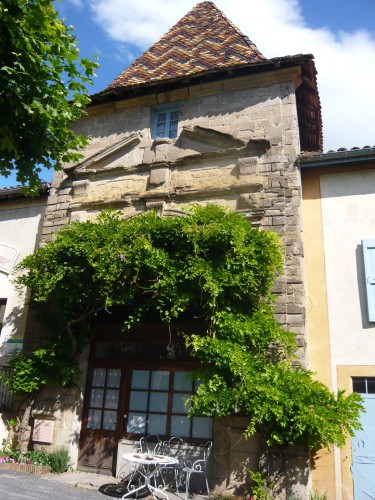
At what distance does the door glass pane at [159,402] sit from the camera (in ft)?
24.1

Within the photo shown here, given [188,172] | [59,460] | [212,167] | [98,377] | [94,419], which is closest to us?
[59,460]

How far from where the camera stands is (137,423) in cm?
740

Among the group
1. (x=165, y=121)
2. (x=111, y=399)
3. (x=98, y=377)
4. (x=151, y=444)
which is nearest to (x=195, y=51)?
(x=165, y=121)

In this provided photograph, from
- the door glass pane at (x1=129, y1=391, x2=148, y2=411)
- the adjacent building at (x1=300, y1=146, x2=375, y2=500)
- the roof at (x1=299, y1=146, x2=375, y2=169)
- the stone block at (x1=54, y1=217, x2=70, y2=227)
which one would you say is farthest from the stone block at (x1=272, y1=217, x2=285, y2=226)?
the stone block at (x1=54, y1=217, x2=70, y2=227)

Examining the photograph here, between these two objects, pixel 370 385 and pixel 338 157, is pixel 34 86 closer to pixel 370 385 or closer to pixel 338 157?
pixel 338 157

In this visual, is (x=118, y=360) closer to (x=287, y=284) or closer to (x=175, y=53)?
(x=287, y=284)

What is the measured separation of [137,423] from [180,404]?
807 mm

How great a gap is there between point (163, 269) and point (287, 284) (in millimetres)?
1932

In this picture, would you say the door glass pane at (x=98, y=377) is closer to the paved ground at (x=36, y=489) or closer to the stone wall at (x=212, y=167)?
the stone wall at (x=212, y=167)

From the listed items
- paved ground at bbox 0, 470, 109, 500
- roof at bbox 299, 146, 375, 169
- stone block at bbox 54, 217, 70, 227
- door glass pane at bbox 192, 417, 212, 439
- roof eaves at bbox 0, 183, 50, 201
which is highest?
roof eaves at bbox 0, 183, 50, 201

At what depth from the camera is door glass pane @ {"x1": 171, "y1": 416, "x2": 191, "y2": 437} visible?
23.1ft

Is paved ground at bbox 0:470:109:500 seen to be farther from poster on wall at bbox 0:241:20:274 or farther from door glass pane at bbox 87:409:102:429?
poster on wall at bbox 0:241:20:274

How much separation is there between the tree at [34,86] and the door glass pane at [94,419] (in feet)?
12.9

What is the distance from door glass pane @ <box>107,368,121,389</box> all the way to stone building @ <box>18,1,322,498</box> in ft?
0.06
